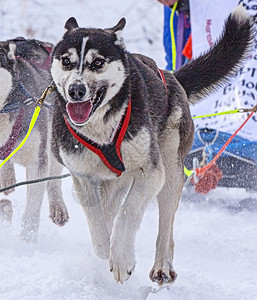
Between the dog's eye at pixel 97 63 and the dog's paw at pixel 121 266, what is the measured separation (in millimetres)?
680

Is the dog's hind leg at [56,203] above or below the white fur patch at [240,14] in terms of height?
below

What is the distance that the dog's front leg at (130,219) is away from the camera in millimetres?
2348

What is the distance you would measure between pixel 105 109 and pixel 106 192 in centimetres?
50

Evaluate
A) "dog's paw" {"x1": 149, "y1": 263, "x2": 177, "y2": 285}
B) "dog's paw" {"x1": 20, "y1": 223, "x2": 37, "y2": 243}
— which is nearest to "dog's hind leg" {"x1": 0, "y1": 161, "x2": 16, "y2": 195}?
"dog's paw" {"x1": 20, "y1": 223, "x2": 37, "y2": 243}

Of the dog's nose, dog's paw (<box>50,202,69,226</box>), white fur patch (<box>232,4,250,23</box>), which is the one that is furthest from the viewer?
dog's paw (<box>50,202,69,226</box>)

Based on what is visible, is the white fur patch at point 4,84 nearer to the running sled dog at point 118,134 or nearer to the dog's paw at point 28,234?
the dog's paw at point 28,234

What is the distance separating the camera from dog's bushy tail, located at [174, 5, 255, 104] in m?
3.00

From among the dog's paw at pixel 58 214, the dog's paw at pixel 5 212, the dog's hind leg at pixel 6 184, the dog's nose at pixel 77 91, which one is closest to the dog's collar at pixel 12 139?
the dog's hind leg at pixel 6 184

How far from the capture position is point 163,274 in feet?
8.63

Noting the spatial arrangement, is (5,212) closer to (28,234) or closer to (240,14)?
(28,234)

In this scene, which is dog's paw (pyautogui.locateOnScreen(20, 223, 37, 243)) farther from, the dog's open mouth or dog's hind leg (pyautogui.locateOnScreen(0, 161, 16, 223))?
the dog's open mouth

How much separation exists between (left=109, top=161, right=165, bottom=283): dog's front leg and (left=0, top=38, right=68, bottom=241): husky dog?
109 centimetres

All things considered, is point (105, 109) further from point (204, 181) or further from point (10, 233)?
point (204, 181)

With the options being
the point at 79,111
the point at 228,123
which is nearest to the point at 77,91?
the point at 79,111
